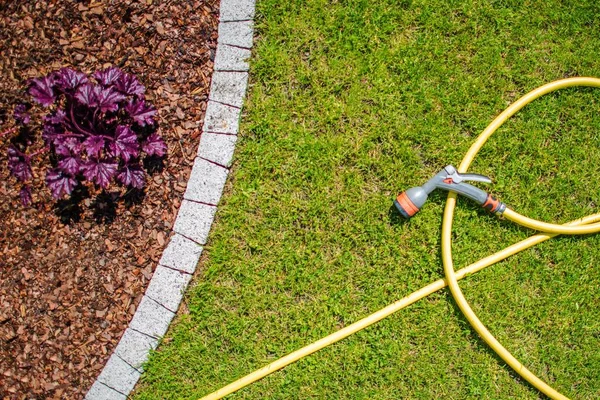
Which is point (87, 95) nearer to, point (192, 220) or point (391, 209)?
point (192, 220)

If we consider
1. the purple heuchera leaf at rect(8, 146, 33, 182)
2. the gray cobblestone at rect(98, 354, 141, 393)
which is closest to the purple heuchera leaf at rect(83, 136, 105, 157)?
the purple heuchera leaf at rect(8, 146, 33, 182)

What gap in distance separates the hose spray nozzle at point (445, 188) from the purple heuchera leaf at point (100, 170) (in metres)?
1.94

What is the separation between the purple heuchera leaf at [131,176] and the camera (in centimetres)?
334

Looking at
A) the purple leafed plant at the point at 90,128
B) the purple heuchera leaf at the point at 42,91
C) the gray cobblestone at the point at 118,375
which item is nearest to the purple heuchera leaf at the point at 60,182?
the purple leafed plant at the point at 90,128

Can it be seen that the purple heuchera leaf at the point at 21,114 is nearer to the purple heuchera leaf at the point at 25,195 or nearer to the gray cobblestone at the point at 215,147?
the purple heuchera leaf at the point at 25,195

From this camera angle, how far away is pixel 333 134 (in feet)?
12.1

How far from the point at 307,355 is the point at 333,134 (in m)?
1.63

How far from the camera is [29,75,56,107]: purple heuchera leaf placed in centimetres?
309

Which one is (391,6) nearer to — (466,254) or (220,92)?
(220,92)

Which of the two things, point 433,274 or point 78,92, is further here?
point 433,274

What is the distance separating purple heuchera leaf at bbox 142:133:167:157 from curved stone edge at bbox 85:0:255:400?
1.02ft

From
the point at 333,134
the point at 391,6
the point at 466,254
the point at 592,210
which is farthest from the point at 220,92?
the point at 592,210

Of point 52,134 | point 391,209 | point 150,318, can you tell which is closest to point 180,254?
point 150,318

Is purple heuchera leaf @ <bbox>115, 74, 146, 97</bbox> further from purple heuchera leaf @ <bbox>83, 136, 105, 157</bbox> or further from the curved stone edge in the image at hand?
the curved stone edge
